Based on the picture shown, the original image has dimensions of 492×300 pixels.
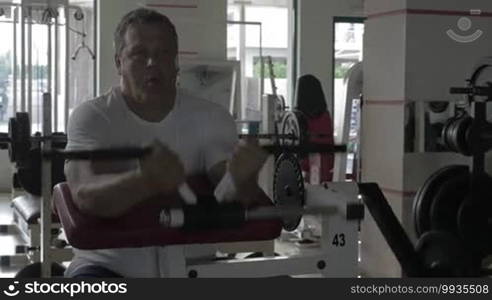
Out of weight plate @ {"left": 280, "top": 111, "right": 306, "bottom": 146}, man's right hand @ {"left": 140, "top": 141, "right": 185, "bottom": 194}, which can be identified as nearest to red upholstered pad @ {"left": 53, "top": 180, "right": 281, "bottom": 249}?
man's right hand @ {"left": 140, "top": 141, "right": 185, "bottom": 194}

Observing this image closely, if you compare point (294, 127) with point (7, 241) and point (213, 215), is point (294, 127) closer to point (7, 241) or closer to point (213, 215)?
point (213, 215)

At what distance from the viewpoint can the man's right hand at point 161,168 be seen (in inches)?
58.6

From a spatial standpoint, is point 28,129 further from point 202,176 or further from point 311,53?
point 311,53

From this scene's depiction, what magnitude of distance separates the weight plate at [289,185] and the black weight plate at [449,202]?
130 centimetres

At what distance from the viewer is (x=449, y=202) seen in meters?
3.17

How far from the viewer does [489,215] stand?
3.07m

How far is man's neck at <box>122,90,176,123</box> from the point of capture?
1.84 meters

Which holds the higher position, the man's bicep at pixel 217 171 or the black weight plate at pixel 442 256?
the man's bicep at pixel 217 171

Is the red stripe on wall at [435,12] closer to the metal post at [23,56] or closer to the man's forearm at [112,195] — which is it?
the man's forearm at [112,195]

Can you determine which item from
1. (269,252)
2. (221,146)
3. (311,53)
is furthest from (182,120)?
(311,53)

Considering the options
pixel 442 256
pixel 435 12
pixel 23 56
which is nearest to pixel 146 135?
pixel 442 256

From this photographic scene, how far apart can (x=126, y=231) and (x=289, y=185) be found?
57 cm

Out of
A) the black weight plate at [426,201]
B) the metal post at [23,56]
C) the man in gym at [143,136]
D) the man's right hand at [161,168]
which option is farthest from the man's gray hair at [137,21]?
the metal post at [23,56]
